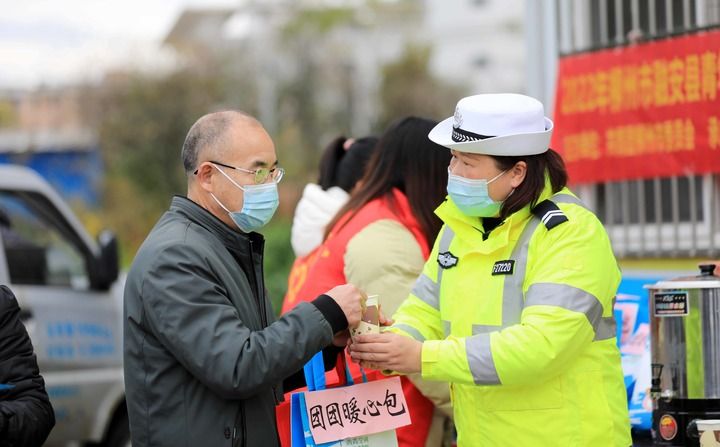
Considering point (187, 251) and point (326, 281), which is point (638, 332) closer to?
point (326, 281)

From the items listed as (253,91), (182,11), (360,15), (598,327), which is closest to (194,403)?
(598,327)

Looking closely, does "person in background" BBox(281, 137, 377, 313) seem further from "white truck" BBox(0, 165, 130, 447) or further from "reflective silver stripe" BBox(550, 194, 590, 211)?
"white truck" BBox(0, 165, 130, 447)

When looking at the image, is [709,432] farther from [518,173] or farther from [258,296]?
[258,296]


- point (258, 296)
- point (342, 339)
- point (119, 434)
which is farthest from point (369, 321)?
point (119, 434)

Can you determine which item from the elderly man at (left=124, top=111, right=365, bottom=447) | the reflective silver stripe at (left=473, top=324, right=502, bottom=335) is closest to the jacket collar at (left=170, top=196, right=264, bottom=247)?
the elderly man at (left=124, top=111, right=365, bottom=447)

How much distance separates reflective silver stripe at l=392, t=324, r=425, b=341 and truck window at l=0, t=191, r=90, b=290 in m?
4.29

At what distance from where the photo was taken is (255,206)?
3.26 metres

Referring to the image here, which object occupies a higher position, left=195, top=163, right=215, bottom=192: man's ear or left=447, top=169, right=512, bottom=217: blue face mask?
left=195, top=163, right=215, bottom=192: man's ear

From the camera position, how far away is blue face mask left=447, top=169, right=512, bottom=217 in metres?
3.26

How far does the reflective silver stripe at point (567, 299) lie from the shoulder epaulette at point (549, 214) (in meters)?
0.19

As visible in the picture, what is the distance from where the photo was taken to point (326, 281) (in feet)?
14.1

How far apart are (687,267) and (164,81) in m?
27.3

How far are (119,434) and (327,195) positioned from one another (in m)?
3.54

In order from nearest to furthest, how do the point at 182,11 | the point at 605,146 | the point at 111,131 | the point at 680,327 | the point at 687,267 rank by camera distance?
the point at 680,327
the point at 687,267
the point at 605,146
the point at 111,131
the point at 182,11
